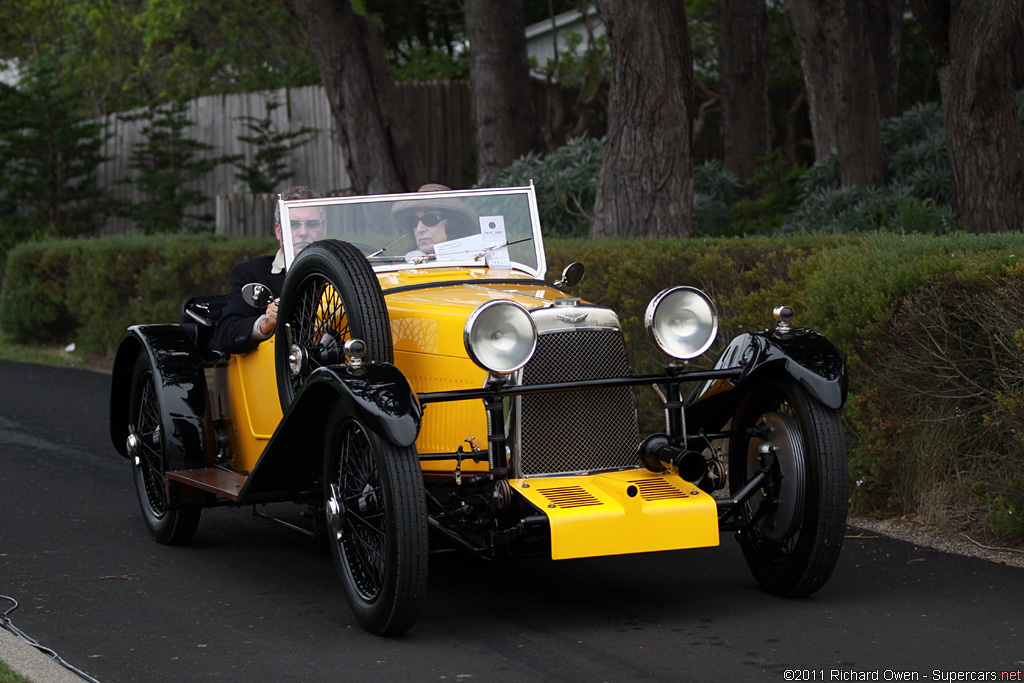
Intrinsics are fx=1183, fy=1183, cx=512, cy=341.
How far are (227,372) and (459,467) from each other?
A: 2118 millimetres

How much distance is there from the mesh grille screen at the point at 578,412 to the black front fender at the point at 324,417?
0.54m

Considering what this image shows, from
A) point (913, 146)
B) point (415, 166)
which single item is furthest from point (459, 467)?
point (913, 146)

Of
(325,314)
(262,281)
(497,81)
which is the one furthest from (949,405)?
(497,81)

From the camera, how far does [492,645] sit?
173 inches

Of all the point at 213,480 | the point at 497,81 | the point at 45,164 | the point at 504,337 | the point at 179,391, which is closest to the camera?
the point at 504,337

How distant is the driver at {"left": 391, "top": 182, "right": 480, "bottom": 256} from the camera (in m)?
5.84

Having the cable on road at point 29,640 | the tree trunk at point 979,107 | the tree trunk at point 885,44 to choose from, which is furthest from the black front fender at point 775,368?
the tree trunk at point 885,44

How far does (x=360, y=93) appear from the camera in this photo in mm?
12766

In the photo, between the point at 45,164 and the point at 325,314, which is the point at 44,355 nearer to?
Answer: the point at 45,164

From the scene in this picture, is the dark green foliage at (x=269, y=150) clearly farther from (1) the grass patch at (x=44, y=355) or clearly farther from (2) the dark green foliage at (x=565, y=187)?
(2) the dark green foliage at (x=565, y=187)

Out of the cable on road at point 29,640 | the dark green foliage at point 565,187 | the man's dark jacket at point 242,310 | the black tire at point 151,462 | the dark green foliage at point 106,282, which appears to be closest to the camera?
Result: the cable on road at point 29,640

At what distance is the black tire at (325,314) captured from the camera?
15.6ft

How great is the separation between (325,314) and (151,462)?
1.86 metres

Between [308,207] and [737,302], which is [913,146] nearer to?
[737,302]
